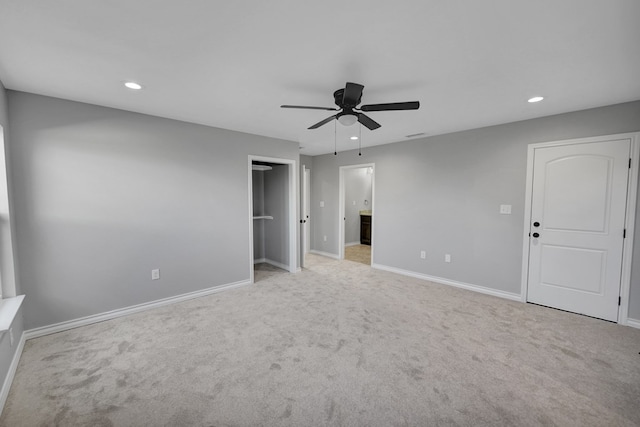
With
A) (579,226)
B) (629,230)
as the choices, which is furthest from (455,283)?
(629,230)

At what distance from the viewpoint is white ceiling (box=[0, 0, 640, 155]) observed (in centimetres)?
140

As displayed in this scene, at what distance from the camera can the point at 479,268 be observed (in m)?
3.85

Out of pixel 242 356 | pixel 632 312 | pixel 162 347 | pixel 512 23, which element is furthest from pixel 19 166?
pixel 632 312

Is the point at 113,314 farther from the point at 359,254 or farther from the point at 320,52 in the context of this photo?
the point at 359,254

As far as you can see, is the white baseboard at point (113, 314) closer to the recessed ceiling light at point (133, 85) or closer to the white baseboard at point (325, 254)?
the recessed ceiling light at point (133, 85)

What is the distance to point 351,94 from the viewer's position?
1.98 meters

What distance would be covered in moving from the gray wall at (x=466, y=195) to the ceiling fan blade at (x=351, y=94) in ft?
8.63

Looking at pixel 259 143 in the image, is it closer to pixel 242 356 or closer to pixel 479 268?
pixel 242 356

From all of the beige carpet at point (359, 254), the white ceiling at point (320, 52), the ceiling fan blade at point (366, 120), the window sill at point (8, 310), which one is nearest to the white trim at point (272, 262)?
the beige carpet at point (359, 254)

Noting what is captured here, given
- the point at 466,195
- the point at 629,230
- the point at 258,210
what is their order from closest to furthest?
the point at 629,230 < the point at 466,195 < the point at 258,210

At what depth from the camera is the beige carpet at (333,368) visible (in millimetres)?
1694

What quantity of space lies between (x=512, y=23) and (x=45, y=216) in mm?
4123

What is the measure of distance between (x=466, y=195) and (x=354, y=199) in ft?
12.3

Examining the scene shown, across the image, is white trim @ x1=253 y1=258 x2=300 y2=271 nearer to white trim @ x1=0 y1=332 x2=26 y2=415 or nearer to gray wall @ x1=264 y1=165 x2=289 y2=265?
gray wall @ x1=264 y1=165 x2=289 y2=265
